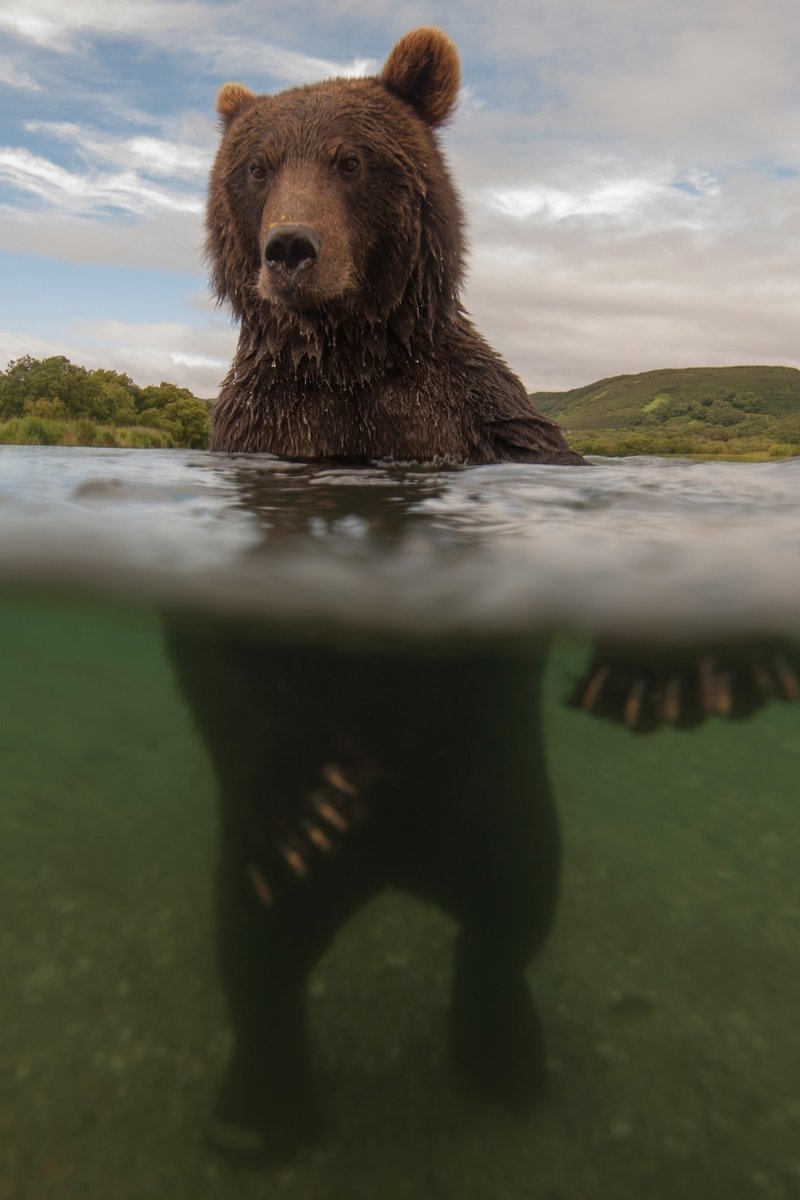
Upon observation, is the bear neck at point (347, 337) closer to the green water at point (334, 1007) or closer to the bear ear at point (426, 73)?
the bear ear at point (426, 73)

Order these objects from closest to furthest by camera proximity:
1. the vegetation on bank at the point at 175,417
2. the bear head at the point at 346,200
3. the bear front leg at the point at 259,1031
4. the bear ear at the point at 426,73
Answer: the bear front leg at the point at 259,1031 → the bear head at the point at 346,200 → the bear ear at the point at 426,73 → the vegetation on bank at the point at 175,417

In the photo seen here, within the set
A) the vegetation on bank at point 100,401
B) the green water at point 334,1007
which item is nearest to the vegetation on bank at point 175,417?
the vegetation on bank at point 100,401

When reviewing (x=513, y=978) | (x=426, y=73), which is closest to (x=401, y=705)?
(x=513, y=978)

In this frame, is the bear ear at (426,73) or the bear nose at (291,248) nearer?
the bear nose at (291,248)

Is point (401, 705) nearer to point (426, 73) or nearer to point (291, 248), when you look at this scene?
point (291, 248)

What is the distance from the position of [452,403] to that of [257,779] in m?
3.31

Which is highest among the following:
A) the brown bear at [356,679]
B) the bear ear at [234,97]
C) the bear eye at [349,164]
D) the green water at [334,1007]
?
the bear ear at [234,97]

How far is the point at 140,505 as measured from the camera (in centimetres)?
421

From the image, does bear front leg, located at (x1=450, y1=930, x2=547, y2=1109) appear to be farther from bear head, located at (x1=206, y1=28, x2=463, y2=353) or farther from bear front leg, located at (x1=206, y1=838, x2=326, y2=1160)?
bear head, located at (x1=206, y1=28, x2=463, y2=353)

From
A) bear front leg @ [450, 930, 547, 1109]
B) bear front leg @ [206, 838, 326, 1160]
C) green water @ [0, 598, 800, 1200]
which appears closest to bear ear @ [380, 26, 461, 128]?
green water @ [0, 598, 800, 1200]

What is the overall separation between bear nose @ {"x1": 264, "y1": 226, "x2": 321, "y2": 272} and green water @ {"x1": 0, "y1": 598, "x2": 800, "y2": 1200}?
2307 mm

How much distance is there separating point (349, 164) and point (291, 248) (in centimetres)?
110

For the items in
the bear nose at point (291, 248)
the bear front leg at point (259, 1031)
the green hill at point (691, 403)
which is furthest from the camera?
the green hill at point (691, 403)

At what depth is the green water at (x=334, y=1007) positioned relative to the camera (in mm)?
3252
